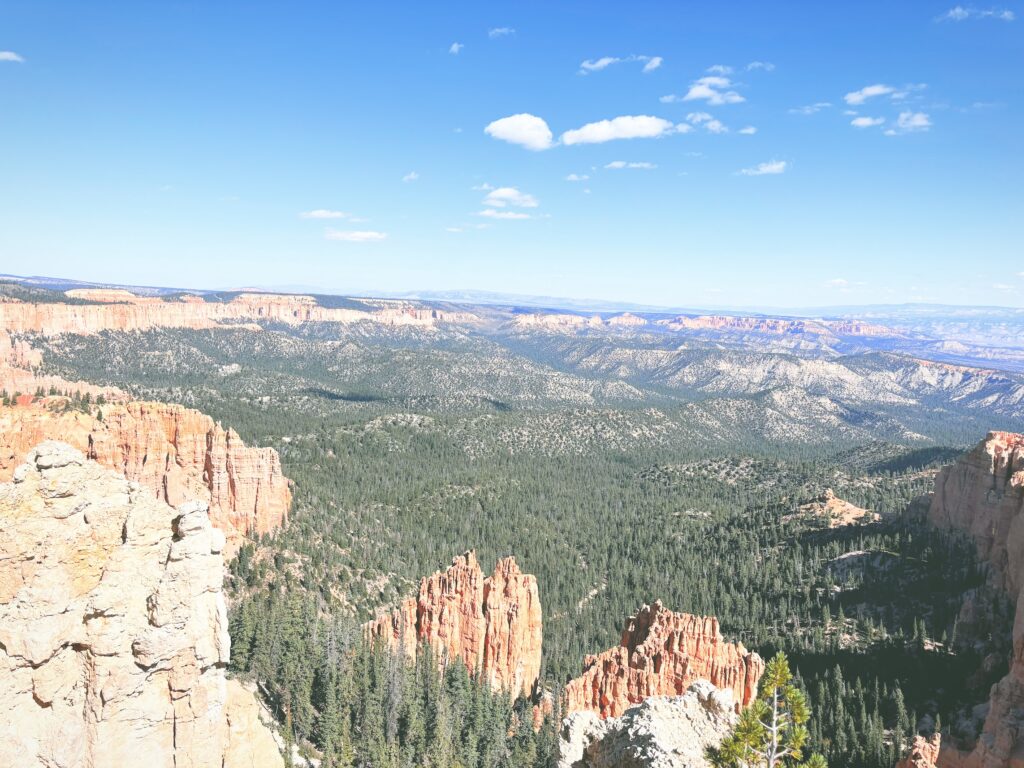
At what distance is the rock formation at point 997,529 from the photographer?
144ft

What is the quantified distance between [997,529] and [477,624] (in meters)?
64.7

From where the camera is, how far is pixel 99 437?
7025 centimetres

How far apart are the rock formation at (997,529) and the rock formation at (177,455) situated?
7196 cm

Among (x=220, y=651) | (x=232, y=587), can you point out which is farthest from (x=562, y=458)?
(x=220, y=651)

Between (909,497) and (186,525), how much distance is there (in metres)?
142

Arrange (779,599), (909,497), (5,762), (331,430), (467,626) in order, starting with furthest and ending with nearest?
(331,430) → (909,497) → (779,599) → (467,626) → (5,762)

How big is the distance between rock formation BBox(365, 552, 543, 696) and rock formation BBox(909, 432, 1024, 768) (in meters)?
36.0

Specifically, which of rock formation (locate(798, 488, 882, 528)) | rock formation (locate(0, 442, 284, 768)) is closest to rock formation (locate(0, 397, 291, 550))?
rock formation (locate(0, 442, 284, 768))

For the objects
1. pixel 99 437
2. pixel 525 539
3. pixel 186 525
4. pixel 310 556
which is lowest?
pixel 525 539

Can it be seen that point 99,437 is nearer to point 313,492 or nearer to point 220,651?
point 313,492

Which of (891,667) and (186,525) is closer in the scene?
(186,525)

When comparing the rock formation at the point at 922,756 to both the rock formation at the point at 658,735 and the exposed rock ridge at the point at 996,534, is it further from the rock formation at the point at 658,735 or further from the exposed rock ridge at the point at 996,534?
the rock formation at the point at 658,735

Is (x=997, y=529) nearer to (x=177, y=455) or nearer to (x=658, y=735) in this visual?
(x=658, y=735)

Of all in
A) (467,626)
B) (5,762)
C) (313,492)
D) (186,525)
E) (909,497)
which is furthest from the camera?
(909,497)
